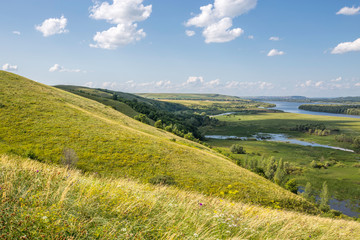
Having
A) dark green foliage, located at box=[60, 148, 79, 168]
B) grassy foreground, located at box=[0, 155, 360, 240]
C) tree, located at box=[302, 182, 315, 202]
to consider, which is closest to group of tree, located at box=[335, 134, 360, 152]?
tree, located at box=[302, 182, 315, 202]

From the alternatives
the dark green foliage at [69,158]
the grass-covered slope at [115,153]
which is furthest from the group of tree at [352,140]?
the dark green foliage at [69,158]

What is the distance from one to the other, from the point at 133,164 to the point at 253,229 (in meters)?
23.6

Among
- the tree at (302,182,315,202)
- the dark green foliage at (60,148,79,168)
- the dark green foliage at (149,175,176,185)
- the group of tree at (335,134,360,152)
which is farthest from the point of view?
the group of tree at (335,134,360,152)

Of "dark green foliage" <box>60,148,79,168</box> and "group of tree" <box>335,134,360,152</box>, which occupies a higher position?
"dark green foliage" <box>60,148,79,168</box>

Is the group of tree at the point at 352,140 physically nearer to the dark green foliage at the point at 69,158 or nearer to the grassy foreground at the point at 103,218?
the dark green foliage at the point at 69,158


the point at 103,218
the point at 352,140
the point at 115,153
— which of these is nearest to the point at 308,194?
the point at 115,153

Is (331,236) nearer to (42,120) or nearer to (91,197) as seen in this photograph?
(91,197)

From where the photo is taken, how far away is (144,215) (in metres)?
5.83

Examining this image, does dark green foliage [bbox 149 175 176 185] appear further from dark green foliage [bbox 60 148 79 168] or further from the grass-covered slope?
dark green foliage [bbox 60 148 79 168]

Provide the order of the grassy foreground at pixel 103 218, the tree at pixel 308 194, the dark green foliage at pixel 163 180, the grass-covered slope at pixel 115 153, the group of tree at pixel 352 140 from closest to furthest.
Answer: the grassy foreground at pixel 103 218 < the dark green foliage at pixel 163 180 < the grass-covered slope at pixel 115 153 < the tree at pixel 308 194 < the group of tree at pixel 352 140

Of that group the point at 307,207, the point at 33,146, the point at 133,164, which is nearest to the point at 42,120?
the point at 33,146

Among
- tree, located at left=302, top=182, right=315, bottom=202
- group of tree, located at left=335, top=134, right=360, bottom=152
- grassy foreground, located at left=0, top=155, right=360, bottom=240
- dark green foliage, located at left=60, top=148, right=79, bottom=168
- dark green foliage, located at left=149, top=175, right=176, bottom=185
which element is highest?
grassy foreground, located at left=0, top=155, right=360, bottom=240

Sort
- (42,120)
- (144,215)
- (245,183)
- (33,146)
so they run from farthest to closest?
(42,120), (245,183), (33,146), (144,215)

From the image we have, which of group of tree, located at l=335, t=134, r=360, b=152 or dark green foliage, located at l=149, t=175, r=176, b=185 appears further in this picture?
group of tree, located at l=335, t=134, r=360, b=152
